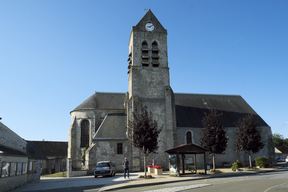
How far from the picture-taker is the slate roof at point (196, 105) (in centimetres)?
2964

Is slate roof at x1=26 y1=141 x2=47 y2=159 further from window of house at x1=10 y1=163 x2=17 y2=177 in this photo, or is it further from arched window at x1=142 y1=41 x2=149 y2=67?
arched window at x1=142 y1=41 x2=149 y2=67

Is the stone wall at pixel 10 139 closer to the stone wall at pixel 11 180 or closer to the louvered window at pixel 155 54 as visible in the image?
the stone wall at pixel 11 180

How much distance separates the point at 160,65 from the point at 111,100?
8.21 metres

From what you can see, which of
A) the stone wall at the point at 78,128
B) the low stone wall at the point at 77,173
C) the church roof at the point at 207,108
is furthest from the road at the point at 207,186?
the church roof at the point at 207,108

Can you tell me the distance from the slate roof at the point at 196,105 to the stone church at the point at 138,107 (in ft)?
0.41

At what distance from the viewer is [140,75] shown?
27.0m

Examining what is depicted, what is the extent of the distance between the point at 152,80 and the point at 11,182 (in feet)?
57.9

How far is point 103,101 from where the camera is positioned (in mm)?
30578

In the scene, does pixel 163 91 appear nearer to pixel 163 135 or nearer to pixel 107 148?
pixel 163 135

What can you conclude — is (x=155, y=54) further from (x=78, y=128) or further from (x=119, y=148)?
(x=78, y=128)

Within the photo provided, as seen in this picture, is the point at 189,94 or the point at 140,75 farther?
the point at 189,94

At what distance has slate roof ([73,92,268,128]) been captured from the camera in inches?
1167

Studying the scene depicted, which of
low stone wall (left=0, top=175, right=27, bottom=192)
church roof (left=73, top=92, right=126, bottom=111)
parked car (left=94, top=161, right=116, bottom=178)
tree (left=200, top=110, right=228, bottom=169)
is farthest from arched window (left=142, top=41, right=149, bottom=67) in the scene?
low stone wall (left=0, top=175, right=27, bottom=192)

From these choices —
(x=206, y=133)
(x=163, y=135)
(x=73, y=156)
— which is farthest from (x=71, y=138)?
(x=206, y=133)
